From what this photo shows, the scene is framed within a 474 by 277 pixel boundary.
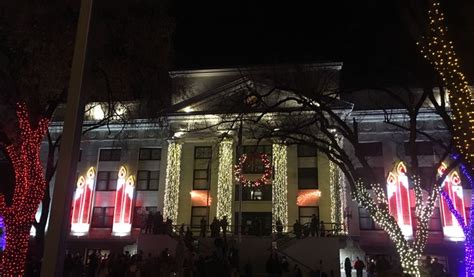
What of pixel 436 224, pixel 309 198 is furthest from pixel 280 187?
pixel 436 224

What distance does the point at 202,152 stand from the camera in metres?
35.3

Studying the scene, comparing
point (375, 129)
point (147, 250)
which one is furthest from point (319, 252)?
point (375, 129)

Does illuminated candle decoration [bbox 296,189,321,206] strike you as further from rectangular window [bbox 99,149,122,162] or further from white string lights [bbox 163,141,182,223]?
rectangular window [bbox 99,149,122,162]

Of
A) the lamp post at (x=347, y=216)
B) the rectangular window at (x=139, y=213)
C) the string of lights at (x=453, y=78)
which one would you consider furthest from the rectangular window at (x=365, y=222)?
the string of lights at (x=453, y=78)

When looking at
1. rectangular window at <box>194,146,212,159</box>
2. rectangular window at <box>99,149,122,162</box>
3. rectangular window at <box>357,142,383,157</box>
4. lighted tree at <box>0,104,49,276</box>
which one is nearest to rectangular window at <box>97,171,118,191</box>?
rectangular window at <box>99,149,122,162</box>

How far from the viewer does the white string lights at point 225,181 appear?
31695mm

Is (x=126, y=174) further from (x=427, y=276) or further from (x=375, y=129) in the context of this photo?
(x=427, y=276)

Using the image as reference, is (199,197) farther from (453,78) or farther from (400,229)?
(453,78)

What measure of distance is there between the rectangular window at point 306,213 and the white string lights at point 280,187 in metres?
1.46

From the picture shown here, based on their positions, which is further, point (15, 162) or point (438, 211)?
point (438, 211)

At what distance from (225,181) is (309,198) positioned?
6.21 meters

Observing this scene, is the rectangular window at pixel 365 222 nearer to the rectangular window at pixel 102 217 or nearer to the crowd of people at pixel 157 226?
the crowd of people at pixel 157 226

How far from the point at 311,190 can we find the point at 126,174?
14436mm

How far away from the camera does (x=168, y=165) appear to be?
33.9m
